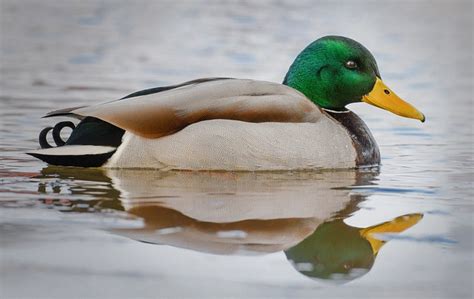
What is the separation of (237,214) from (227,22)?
483 inches

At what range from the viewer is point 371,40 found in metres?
16.1

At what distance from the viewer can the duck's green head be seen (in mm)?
8180

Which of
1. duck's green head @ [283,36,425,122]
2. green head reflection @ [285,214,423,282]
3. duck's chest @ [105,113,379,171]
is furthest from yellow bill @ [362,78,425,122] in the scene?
green head reflection @ [285,214,423,282]

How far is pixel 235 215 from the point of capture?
6145mm

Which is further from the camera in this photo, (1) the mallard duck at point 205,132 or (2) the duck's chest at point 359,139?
(2) the duck's chest at point 359,139

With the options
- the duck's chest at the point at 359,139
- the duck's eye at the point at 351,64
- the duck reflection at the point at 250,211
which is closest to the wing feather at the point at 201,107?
the duck reflection at the point at 250,211

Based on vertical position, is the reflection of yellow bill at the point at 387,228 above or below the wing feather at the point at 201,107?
below

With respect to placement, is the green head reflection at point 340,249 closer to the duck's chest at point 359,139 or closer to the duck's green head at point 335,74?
the duck's chest at point 359,139

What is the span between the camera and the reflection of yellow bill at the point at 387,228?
5.69 m

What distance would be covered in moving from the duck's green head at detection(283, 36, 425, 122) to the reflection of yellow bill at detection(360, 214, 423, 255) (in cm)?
211

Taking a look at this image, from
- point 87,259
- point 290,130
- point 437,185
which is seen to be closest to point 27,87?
point 290,130

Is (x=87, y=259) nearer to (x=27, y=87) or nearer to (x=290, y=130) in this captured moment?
(x=290, y=130)

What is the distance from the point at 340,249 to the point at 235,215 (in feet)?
2.74

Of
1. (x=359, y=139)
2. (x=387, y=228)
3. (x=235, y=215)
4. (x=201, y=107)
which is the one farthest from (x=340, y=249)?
(x=359, y=139)
